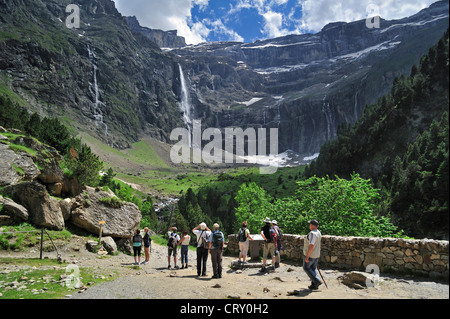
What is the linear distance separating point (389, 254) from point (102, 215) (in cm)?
2008

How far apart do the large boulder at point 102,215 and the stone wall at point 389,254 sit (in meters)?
16.5

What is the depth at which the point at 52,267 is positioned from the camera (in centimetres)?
1335

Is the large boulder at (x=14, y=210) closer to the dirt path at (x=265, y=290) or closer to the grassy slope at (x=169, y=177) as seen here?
the dirt path at (x=265, y=290)

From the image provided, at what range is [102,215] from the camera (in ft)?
74.3

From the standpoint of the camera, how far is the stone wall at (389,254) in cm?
977

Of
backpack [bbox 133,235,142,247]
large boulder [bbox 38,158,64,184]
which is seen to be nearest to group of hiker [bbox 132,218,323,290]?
backpack [bbox 133,235,142,247]

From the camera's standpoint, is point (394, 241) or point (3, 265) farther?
point (3, 265)

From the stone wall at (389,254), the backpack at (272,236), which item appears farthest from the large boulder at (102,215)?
the stone wall at (389,254)

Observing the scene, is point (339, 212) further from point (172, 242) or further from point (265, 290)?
point (265, 290)

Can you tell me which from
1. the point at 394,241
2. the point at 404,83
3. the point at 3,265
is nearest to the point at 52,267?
the point at 3,265

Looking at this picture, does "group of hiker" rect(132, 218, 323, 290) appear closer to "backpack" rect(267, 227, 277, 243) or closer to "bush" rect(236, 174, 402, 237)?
"backpack" rect(267, 227, 277, 243)

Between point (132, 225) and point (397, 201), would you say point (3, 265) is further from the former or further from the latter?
point (397, 201)

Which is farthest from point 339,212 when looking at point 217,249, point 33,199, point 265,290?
point 33,199
